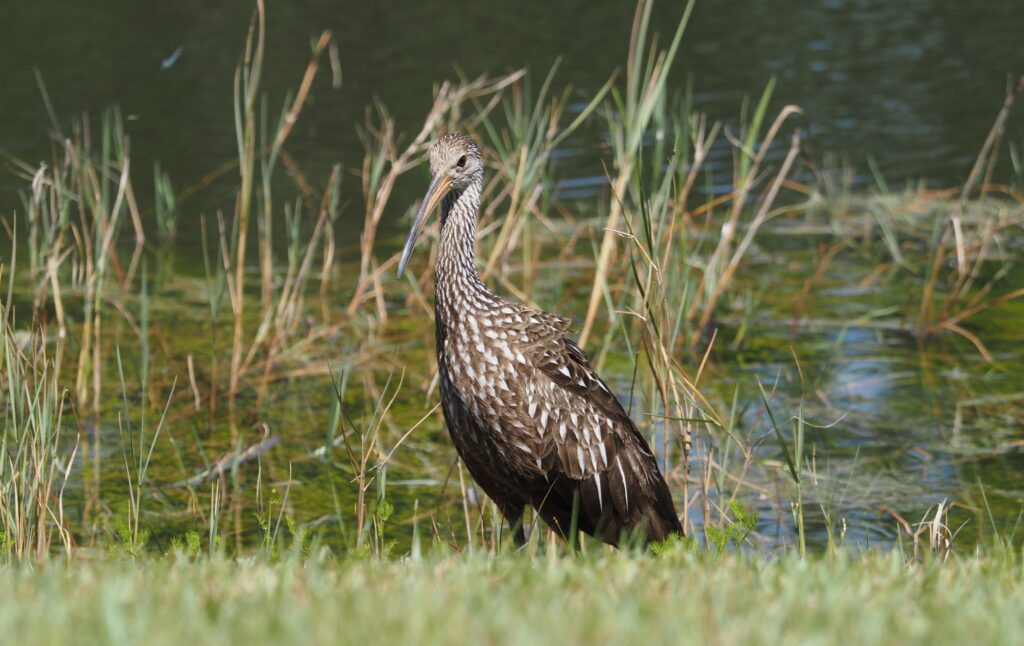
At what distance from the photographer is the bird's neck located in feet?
16.7

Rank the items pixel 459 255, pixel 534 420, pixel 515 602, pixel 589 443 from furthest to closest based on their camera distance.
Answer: pixel 459 255
pixel 589 443
pixel 534 420
pixel 515 602

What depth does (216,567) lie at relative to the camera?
3.63 meters

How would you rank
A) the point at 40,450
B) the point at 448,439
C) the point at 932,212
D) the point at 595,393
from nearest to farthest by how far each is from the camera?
the point at 40,450 < the point at 595,393 < the point at 448,439 < the point at 932,212

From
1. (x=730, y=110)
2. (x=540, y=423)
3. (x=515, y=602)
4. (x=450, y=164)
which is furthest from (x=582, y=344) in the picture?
(x=730, y=110)

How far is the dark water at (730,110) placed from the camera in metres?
6.91

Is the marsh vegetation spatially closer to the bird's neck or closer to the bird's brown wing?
the bird's brown wing

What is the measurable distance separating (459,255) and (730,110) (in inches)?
330

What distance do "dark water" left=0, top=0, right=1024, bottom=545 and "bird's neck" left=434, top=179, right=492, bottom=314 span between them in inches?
24.6

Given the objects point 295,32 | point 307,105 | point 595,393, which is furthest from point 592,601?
point 295,32

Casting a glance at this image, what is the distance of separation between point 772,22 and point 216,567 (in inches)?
573

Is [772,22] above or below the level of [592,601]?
above

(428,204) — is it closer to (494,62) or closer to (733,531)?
(733,531)

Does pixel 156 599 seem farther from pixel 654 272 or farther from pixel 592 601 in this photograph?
pixel 654 272

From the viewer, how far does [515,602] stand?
3.10 m
